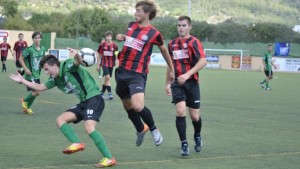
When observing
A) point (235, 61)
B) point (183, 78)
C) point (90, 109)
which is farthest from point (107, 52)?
point (235, 61)

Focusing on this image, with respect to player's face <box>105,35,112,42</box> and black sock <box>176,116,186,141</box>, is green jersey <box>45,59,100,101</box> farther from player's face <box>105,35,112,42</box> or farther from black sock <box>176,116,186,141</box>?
player's face <box>105,35,112,42</box>

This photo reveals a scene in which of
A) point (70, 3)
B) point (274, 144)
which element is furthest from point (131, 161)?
point (70, 3)

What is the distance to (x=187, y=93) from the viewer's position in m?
10.6

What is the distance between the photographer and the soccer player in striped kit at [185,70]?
34.1ft

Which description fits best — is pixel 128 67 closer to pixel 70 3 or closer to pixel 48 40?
pixel 48 40

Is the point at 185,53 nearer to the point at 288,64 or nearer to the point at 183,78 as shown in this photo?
the point at 183,78

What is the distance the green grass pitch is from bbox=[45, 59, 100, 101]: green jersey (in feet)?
3.06

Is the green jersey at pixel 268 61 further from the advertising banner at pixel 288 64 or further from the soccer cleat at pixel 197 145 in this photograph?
the soccer cleat at pixel 197 145

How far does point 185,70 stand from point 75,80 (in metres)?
2.11

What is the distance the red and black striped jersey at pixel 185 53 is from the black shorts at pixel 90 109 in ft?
6.02

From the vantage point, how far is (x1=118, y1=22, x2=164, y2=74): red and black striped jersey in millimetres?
10469

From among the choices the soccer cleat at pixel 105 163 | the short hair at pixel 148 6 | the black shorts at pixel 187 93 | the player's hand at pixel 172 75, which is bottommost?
the soccer cleat at pixel 105 163

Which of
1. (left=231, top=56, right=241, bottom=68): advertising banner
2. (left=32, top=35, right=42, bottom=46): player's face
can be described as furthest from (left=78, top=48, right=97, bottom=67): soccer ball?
(left=231, top=56, right=241, bottom=68): advertising banner

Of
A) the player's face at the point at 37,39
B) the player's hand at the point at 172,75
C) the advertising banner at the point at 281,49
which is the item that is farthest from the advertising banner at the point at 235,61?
the player's hand at the point at 172,75
